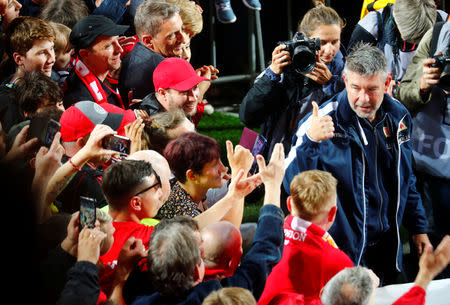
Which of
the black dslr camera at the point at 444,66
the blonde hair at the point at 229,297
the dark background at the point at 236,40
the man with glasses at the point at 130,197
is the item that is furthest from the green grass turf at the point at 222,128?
the blonde hair at the point at 229,297

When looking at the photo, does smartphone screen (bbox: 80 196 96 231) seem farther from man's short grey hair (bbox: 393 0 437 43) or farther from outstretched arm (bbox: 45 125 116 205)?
man's short grey hair (bbox: 393 0 437 43)

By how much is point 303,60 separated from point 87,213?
1529 millimetres

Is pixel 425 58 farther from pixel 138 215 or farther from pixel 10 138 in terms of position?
pixel 10 138

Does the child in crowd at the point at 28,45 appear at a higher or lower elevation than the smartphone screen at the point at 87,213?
higher

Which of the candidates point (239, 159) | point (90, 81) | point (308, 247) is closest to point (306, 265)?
point (308, 247)

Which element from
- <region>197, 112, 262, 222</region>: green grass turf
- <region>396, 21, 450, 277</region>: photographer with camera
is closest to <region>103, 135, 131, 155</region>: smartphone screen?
<region>396, 21, 450, 277</region>: photographer with camera

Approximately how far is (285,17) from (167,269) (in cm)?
567

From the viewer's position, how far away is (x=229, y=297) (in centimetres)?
192

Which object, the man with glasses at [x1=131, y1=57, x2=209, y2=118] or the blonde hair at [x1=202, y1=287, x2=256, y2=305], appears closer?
the blonde hair at [x1=202, y1=287, x2=256, y2=305]

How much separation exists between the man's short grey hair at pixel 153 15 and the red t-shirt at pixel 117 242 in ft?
5.37

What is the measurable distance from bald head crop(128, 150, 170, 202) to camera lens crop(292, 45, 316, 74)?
0.90 meters

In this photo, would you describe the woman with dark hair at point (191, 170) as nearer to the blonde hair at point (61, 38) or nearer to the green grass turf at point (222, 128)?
the blonde hair at point (61, 38)

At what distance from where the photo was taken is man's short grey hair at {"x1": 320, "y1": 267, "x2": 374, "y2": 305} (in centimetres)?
222

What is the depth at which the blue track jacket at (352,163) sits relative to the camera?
9.69 ft
